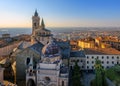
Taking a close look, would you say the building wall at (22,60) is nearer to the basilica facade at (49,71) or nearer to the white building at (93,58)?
the basilica facade at (49,71)

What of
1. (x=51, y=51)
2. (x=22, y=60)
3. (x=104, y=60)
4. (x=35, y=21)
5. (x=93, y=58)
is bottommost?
(x=104, y=60)

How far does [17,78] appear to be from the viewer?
1320 inches

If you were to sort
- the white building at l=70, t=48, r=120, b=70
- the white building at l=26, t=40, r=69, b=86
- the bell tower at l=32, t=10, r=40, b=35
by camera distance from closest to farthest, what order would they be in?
the white building at l=26, t=40, r=69, b=86 → the white building at l=70, t=48, r=120, b=70 → the bell tower at l=32, t=10, r=40, b=35

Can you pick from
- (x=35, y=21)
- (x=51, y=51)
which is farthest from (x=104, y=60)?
(x=35, y=21)

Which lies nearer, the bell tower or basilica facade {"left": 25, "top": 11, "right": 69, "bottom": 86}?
basilica facade {"left": 25, "top": 11, "right": 69, "bottom": 86}

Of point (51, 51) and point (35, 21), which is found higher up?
point (35, 21)

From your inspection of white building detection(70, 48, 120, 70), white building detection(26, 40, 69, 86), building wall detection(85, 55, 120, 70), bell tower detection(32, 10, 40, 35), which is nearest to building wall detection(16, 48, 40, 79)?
white building detection(26, 40, 69, 86)

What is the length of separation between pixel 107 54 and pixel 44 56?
56.2 ft

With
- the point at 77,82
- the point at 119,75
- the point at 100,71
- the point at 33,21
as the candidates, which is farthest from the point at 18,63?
the point at 33,21

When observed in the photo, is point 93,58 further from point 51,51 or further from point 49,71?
point 49,71

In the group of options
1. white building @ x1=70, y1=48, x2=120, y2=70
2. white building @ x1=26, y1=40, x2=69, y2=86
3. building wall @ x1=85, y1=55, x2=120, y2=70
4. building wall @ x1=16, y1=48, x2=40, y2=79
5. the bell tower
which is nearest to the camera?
white building @ x1=26, y1=40, x2=69, y2=86

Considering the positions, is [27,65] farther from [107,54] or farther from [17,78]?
[107,54]

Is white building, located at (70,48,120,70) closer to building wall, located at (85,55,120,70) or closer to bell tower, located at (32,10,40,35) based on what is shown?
building wall, located at (85,55,120,70)

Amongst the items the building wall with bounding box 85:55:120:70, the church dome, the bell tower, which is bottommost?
the building wall with bounding box 85:55:120:70
